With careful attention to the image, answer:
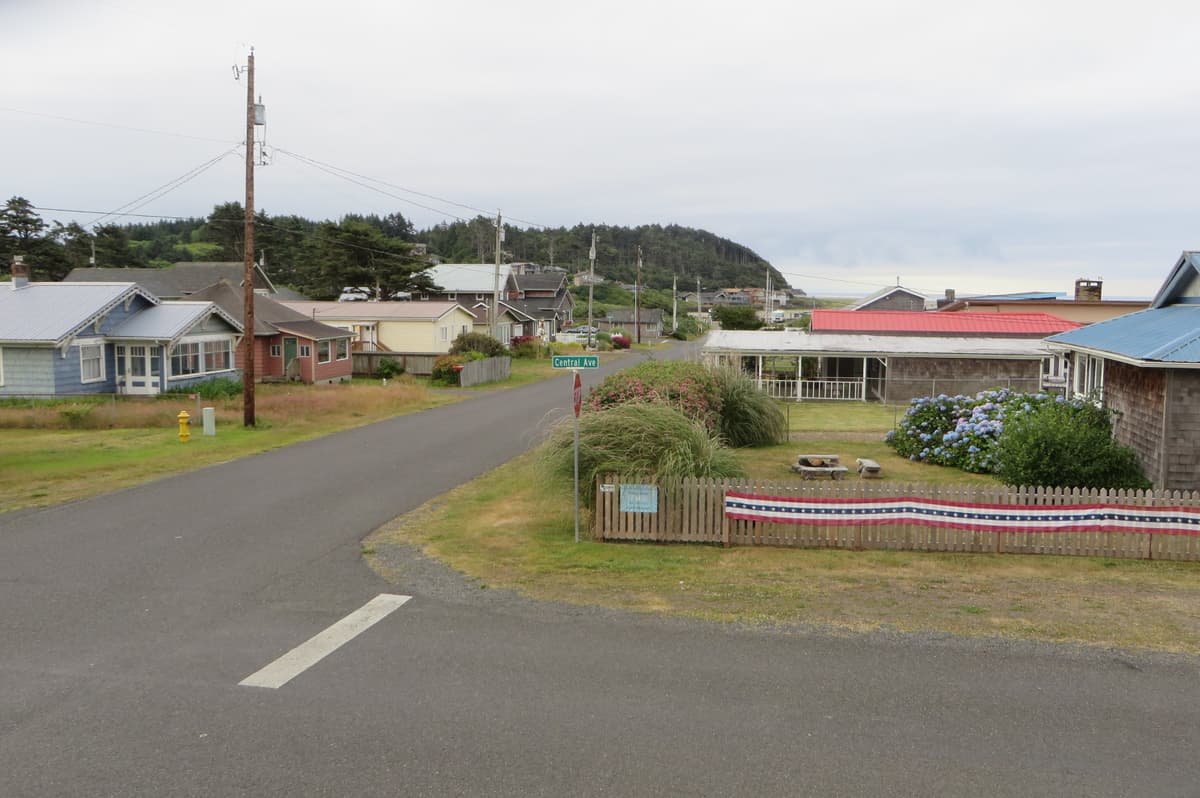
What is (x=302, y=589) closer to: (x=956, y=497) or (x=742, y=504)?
(x=742, y=504)

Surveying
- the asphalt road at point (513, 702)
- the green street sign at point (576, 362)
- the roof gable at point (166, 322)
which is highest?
the roof gable at point (166, 322)

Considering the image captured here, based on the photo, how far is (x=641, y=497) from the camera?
12.8m

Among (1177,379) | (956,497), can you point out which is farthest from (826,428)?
(956,497)

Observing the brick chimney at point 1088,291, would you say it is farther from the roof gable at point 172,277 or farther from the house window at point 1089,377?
the roof gable at point 172,277

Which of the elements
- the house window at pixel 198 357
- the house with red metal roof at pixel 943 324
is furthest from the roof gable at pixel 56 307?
the house with red metal roof at pixel 943 324

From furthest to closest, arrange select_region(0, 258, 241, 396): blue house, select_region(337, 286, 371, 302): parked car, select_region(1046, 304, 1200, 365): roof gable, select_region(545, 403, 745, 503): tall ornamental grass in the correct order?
select_region(337, 286, 371, 302): parked car < select_region(0, 258, 241, 396): blue house < select_region(1046, 304, 1200, 365): roof gable < select_region(545, 403, 745, 503): tall ornamental grass

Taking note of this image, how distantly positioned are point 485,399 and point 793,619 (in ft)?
93.1

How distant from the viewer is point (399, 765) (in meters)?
6.12

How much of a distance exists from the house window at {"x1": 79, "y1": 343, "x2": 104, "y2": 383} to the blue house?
4cm

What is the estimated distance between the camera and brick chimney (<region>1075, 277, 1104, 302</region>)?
177 feet

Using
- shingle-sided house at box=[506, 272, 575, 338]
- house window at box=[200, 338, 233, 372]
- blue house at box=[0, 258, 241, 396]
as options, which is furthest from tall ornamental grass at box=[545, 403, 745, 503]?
shingle-sided house at box=[506, 272, 575, 338]

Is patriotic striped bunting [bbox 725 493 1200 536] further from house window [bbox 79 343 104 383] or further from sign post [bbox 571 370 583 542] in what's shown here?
house window [bbox 79 343 104 383]

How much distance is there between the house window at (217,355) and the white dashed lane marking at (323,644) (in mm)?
30582

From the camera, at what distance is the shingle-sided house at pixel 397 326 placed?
51438mm
